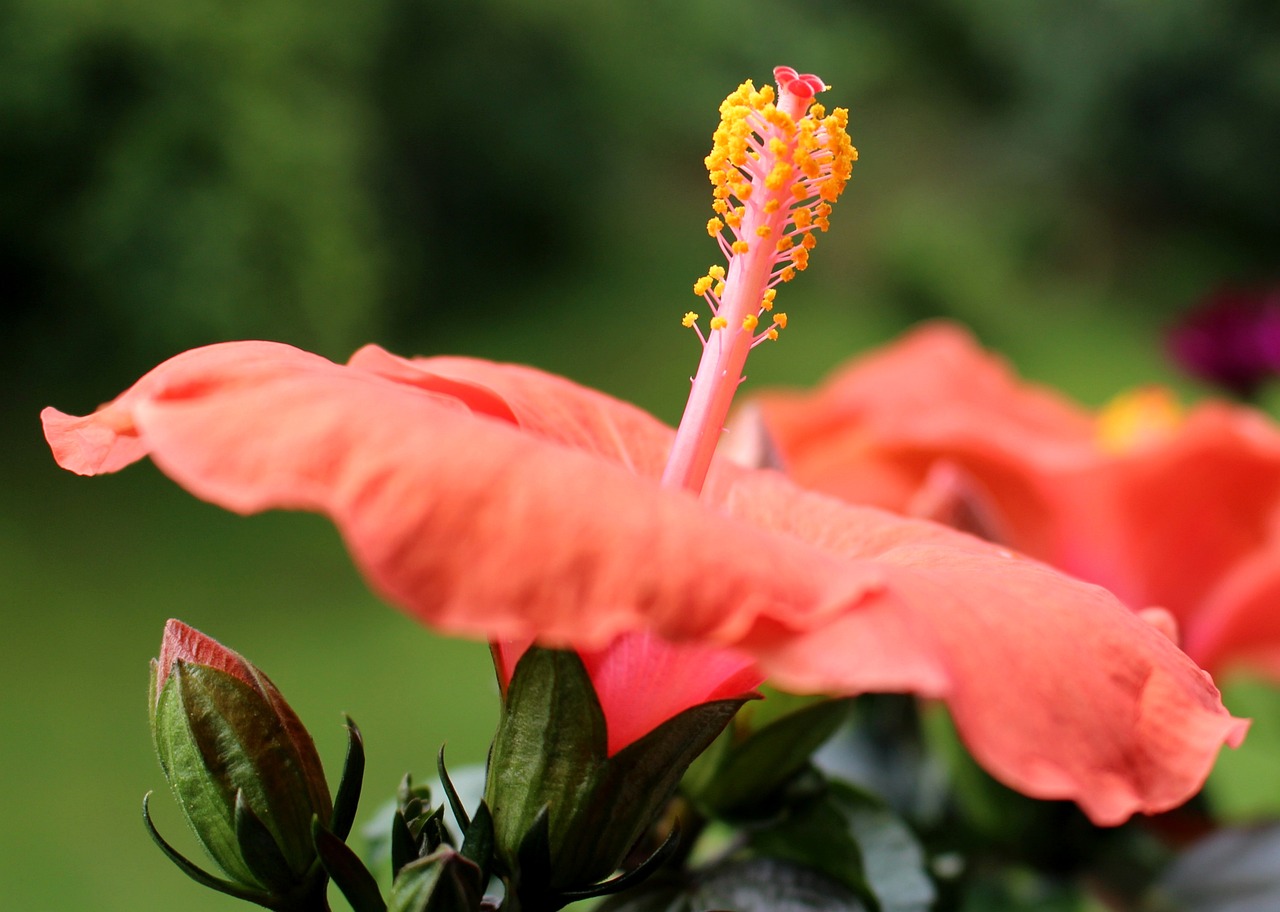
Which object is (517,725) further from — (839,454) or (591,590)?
(839,454)

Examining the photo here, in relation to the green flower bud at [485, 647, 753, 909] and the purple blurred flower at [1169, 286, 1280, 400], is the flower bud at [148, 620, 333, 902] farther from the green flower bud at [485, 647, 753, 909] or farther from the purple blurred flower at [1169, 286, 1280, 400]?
the purple blurred flower at [1169, 286, 1280, 400]

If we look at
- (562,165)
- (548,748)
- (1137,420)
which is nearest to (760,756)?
(548,748)

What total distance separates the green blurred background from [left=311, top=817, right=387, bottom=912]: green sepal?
1506 mm

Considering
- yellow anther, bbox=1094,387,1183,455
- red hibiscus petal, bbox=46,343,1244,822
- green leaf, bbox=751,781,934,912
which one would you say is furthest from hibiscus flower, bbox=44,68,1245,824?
yellow anther, bbox=1094,387,1183,455

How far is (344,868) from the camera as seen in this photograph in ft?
1.04

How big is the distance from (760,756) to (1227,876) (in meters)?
0.25

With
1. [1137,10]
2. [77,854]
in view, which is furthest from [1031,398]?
[1137,10]

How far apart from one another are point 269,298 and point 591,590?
→ 2684 millimetres

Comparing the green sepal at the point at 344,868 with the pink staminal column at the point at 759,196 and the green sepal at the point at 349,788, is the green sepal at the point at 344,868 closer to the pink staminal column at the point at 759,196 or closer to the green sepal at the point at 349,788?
the green sepal at the point at 349,788

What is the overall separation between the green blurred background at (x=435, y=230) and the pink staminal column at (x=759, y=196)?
150 centimetres

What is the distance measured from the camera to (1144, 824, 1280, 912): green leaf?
1.70 feet

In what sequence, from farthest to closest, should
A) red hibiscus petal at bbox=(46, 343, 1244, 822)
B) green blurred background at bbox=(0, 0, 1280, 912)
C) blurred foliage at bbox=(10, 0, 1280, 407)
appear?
blurred foliage at bbox=(10, 0, 1280, 407) < green blurred background at bbox=(0, 0, 1280, 912) < red hibiscus petal at bbox=(46, 343, 1244, 822)

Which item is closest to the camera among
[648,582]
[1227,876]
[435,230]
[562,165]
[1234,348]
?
[648,582]

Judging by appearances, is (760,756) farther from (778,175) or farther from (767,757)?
(778,175)
